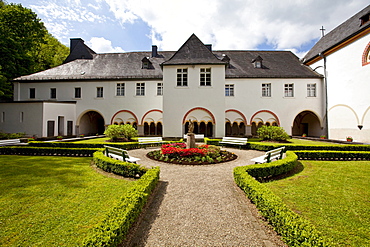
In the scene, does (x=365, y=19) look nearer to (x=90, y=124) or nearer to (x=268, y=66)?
(x=268, y=66)

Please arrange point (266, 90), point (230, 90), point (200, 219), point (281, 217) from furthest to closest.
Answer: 1. point (230, 90)
2. point (266, 90)
3. point (200, 219)
4. point (281, 217)

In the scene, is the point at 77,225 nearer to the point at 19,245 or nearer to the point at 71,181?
the point at 19,245

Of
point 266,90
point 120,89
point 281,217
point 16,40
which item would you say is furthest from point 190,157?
point 16,40

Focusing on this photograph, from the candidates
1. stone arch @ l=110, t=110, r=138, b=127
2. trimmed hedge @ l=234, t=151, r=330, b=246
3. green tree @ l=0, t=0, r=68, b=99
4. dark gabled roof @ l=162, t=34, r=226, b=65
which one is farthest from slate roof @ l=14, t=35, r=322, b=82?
trimmed hedge @ l=234, t=151, r=330, b=246

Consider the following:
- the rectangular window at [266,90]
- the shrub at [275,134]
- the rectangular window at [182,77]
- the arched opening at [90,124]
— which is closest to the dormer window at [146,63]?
the rectangular window at [182,77]

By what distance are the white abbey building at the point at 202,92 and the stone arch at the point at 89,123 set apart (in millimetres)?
141

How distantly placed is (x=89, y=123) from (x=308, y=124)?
31.2 meters

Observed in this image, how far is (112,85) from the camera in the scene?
22.3 meters

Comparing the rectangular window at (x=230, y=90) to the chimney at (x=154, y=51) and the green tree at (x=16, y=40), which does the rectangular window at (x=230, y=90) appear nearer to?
the chimney at (x=154, y=51)

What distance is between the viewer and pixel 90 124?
25.2 metres

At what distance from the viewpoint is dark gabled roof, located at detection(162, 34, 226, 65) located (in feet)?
59.6

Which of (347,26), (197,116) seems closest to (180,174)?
(197,116)

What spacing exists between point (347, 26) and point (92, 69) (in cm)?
3131

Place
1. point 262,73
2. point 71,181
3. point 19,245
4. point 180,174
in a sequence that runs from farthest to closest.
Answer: point 262,73
point 180,174
point 71,181
point 19,245
